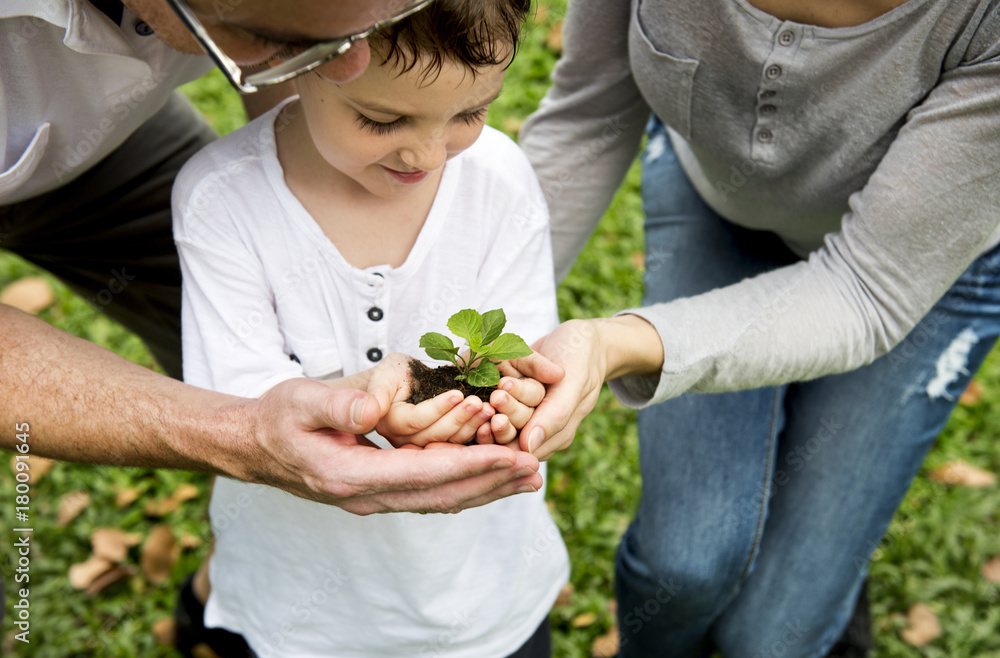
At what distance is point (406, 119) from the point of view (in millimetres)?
1693

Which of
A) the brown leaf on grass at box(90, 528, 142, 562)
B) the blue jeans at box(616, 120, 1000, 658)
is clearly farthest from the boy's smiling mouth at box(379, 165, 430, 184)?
the brown leaf on grass at box(90, 528, 142, 562)

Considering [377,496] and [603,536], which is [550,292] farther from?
Result: [603,536]

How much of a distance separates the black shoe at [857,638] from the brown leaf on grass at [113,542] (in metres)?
2.74

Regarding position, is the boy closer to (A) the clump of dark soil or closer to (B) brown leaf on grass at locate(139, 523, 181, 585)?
(A) the clump of dark soil

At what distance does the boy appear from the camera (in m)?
1.87

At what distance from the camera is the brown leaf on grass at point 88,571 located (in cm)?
321

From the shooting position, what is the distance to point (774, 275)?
228cm

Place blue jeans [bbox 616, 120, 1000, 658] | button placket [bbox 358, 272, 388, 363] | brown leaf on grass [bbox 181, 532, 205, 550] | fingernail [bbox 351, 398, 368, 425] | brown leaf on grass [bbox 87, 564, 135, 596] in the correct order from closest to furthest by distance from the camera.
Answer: fingernail [bbox 351, 398, 368, 425] → button placket [bbox 358, 272, 388, 363] → blue jeans [bbox 616, 120, 1000, 658] → brown leaf on grass [bbox 87, 564, 135, 596] → brown leaf on grass [bbox 181, 532, 205, 550]

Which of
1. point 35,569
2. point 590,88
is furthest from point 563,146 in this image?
point 35,569

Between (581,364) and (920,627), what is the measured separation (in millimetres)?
2263

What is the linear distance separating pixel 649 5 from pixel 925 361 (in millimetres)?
1387

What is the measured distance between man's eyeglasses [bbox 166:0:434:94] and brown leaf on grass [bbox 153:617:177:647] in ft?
7.61

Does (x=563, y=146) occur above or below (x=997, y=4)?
Answer: below

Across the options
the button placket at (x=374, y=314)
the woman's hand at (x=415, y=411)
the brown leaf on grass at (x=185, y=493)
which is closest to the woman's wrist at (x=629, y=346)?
the woman's hand at (x=415, y=411)
